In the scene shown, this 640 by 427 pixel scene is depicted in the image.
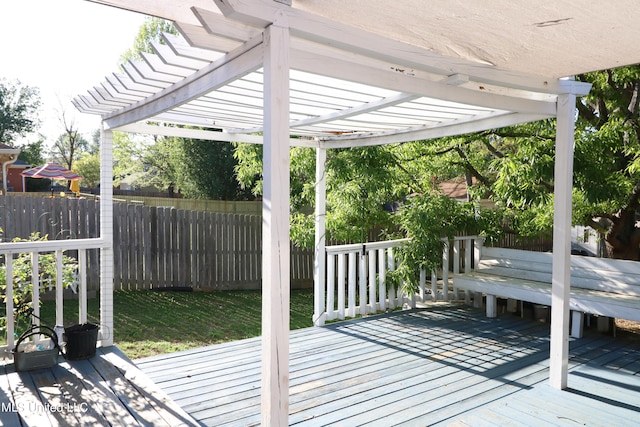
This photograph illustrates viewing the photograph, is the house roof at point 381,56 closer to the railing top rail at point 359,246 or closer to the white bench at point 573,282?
the railing top rail at point 359,246

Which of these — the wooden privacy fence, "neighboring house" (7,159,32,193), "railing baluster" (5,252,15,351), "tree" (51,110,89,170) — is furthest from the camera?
"tree" (51,110,89,170)

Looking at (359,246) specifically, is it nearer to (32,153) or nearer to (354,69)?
(354,69)

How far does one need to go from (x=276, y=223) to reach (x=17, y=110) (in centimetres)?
2623

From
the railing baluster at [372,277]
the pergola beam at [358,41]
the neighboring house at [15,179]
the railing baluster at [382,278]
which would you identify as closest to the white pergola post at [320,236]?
the railing baluster at [372,277]

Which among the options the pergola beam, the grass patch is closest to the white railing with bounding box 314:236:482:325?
the grass patch

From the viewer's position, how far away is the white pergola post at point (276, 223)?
1957mm

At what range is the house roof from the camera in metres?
2.03

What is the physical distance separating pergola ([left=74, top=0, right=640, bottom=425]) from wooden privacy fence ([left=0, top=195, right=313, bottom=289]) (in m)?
3.74

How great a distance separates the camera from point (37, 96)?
2484cm

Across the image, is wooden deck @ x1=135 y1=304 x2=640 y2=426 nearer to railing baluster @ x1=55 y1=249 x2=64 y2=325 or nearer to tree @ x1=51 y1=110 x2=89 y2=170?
railing baluster @ x1=55 y1=249 x2=64 y2=325

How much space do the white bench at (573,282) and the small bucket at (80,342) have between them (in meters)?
3.98

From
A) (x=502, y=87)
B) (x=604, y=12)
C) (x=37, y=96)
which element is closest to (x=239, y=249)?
(x=502, y=87)

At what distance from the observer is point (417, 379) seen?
345 centimetres

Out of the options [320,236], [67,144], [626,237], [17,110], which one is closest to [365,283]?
[320,236]
